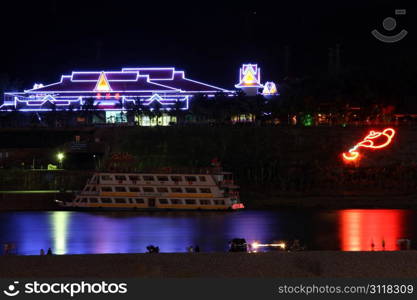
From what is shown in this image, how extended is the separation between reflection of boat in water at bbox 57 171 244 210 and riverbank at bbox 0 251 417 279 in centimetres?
2055

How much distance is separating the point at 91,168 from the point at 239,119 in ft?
41.0

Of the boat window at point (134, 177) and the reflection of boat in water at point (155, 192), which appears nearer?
the reflection of boat in water at point (155, 192)

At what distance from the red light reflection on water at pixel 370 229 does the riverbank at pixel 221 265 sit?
8.79m

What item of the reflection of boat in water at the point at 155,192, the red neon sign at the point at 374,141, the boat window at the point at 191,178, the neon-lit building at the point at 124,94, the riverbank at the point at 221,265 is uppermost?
the neon-lit building at the point at 124,94

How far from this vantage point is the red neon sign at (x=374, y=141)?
1421 inches

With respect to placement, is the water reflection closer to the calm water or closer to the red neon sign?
the calm water

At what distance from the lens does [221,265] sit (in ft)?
32.1

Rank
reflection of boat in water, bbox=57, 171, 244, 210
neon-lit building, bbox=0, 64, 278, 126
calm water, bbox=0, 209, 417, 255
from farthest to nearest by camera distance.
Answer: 1. neon-lit building, bbox=0, 64, 278, 126
2. reflection of boat in water, bbox=57, 171, 244, 210
3. calm water, bbox=0, 209, 417, 255

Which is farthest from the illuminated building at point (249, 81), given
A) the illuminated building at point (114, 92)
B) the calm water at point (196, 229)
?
the calm water at point (196, 229)

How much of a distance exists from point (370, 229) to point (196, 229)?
17.0ft

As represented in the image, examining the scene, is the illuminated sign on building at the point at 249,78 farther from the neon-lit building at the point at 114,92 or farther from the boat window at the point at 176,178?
the boat window at the point at 176,178

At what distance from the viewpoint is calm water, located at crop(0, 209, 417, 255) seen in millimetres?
21580

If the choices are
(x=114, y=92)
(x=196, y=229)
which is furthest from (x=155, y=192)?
(x=114, y=92)

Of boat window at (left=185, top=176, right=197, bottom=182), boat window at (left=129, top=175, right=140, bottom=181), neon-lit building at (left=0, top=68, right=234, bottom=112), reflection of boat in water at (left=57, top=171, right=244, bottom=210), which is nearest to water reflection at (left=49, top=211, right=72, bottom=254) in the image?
reflection of boat in water at (left=57, top=171, right=244, bottom=210)
